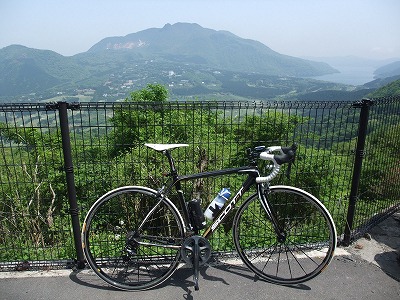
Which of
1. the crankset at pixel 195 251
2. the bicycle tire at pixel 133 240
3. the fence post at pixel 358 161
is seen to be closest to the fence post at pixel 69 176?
the bicycle tire at pixel 133 240

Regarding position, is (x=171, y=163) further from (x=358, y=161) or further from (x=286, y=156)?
(x=358, y=161)

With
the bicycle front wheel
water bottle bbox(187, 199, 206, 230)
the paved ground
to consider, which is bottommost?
the paved ground

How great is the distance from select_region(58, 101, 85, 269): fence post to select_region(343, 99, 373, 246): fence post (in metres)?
3.23

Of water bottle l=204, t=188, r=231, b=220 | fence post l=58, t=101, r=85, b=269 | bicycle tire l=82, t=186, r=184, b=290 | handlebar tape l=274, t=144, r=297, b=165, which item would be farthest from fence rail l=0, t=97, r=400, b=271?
water bottle l=204, t=188, r=231, b=220

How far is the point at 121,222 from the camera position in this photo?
4.40 meters

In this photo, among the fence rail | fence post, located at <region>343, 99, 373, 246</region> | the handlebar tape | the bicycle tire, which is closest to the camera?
the handlebar tape

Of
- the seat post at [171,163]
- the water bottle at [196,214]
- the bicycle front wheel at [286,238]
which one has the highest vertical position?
the seat post at [171,163]

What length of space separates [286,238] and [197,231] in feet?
3.35

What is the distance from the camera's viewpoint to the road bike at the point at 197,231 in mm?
3373

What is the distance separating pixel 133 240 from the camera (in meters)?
3.49

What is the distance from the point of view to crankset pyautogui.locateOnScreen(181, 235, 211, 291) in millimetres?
3376

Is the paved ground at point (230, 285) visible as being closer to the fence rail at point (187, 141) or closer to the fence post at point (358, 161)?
the fence rail at point (187, 141)

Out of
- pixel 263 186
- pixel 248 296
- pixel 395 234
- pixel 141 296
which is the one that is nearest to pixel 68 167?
pixel 141 296

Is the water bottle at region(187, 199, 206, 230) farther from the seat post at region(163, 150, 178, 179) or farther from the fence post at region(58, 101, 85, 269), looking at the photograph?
the fence post at region(58, 101, 85, 269)
